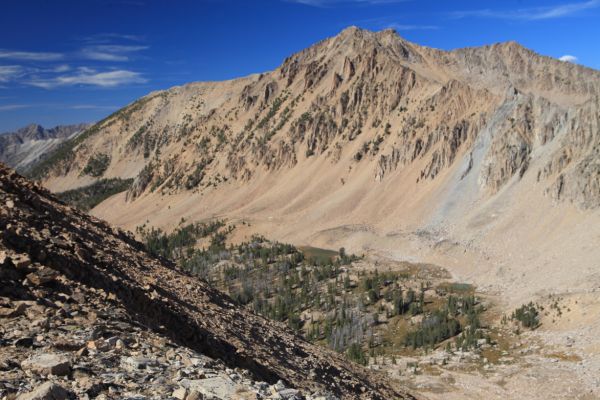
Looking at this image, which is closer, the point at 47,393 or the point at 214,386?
the point at 47,393

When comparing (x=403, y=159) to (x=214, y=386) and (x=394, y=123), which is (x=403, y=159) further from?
(x=214, y=386)

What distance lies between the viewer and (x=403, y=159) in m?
79.6

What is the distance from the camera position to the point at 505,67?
12494cm

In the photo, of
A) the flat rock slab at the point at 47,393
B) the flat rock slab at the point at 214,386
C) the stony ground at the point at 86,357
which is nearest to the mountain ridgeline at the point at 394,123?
the stony ground at the point at 86,357

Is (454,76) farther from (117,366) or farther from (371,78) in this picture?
(117,366)

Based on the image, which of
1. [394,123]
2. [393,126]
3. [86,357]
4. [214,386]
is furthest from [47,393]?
[394,123]

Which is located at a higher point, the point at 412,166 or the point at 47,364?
the point at 412,166

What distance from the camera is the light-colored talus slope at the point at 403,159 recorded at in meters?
53.7

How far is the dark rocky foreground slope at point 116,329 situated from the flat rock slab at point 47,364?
0.01 meters

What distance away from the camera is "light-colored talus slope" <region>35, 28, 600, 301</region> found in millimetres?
53688

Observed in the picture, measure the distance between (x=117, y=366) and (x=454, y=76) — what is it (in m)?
112

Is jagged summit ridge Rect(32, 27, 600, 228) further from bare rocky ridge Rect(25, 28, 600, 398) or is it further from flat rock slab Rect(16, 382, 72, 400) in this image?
flat rock slab Rect(16, 382, 72, 400)

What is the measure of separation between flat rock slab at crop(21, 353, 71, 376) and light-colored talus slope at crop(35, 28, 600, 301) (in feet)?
140

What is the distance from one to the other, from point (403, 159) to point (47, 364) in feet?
247
